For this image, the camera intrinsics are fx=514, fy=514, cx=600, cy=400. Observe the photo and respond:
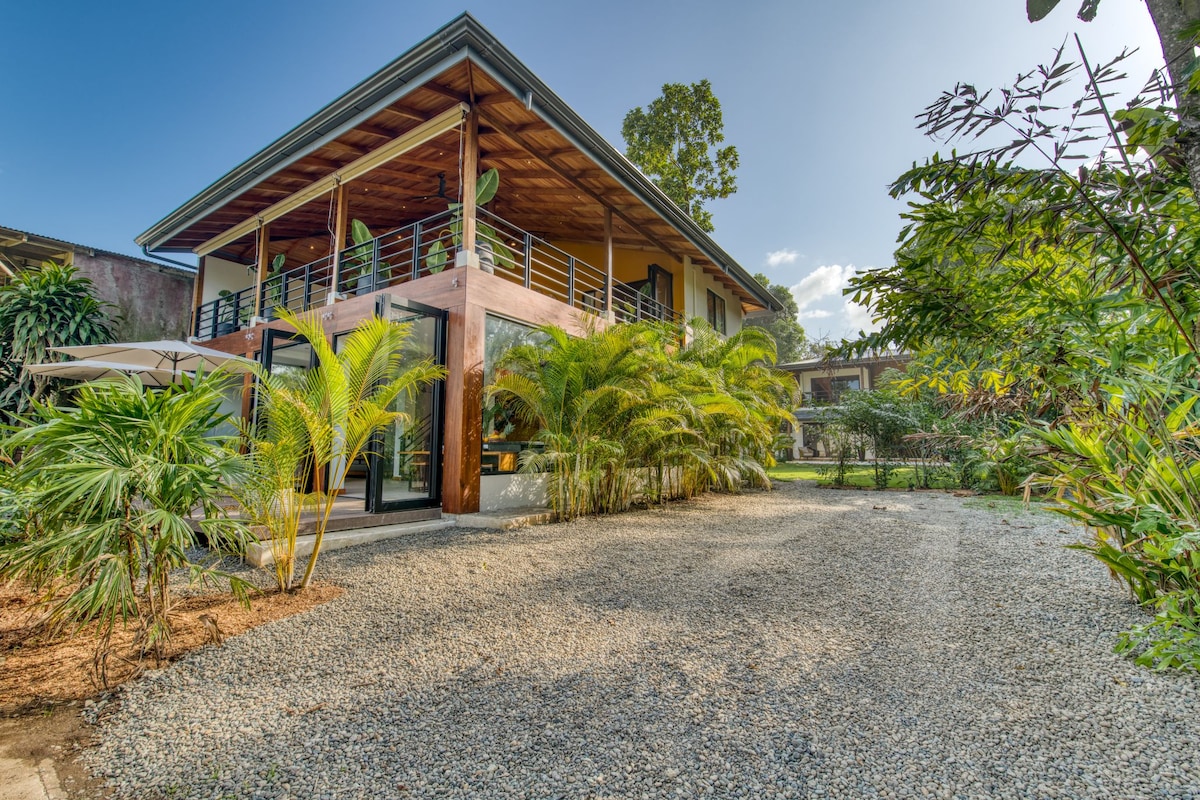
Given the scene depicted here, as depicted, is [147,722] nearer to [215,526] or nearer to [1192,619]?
[215,526]

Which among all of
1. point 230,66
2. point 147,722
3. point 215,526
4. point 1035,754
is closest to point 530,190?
point 230,66

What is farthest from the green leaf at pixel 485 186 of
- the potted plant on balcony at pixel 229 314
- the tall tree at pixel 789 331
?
the tall tree at pixel 789 331

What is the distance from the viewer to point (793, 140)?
11.5m

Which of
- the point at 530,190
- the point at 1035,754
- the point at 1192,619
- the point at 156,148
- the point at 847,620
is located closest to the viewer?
the point at 1035,754

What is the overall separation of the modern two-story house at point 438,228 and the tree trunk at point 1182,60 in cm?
468

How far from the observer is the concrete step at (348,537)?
4562 mm

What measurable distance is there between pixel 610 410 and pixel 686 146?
15.6m

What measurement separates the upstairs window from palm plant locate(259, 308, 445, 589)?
11287 mm

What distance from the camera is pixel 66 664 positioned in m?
2.59

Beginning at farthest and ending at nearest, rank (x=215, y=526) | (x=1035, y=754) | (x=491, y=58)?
(x=491, y=58)
(x=215, y=526)
(x=1035, y=754)

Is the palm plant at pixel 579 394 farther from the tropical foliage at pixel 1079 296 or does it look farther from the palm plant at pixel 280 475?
the tropical foliage at pixel 1079 296

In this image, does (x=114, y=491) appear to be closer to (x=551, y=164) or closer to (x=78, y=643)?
(x=78, y=643)

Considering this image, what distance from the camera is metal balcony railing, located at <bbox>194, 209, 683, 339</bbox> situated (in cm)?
798

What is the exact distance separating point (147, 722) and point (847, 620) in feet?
11.4
